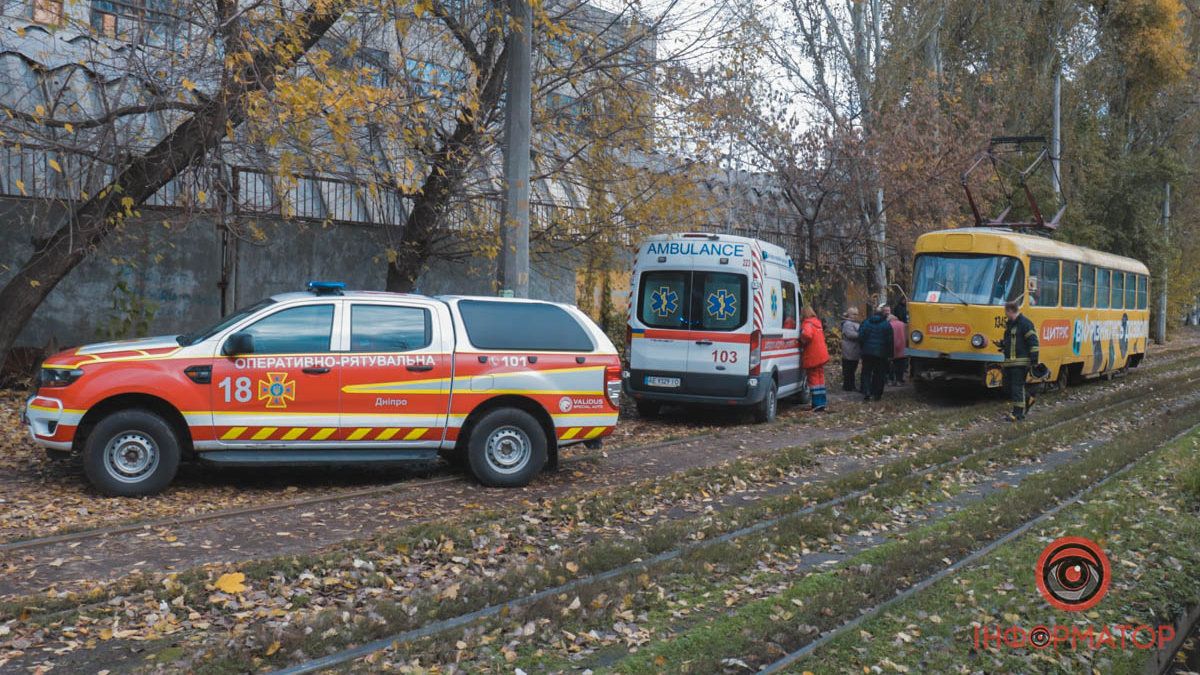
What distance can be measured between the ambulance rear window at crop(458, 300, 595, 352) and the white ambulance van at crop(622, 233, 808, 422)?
14.5 ft

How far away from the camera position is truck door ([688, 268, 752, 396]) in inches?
566

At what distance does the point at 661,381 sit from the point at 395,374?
6013 mm

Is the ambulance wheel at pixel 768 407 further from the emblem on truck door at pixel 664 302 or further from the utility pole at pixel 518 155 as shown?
the utility pole at pixel 518 155

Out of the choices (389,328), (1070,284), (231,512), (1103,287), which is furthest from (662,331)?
(1103,287)

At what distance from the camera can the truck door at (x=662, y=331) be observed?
48.1 ft

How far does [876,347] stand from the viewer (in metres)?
17.8

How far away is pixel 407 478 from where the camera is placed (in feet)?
33.6

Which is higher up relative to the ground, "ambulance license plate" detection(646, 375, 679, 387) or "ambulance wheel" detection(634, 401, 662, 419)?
"ambulance license plate" detection(646, 375, 679, 387)

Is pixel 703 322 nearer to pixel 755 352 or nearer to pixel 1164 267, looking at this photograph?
pixel 755 352

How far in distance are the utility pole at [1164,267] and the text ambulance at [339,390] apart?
118 ft

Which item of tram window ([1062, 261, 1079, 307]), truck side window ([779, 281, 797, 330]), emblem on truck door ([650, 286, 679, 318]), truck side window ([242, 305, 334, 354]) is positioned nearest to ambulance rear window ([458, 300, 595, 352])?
truck side window ([242, 305, 334, 354])

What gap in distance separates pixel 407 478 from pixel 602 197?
25.1ft

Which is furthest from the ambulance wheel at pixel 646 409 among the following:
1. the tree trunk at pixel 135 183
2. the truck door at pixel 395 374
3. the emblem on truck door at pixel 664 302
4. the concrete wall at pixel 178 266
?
the tree trunk at pixel 135 183

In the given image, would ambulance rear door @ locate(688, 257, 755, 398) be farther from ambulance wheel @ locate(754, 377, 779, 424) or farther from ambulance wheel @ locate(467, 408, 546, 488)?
ambulance wheel @ locate(467, 408, 546, 488)
